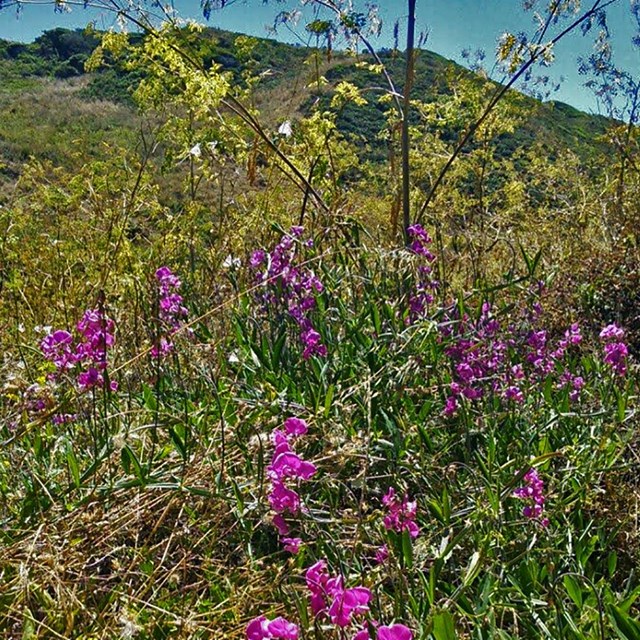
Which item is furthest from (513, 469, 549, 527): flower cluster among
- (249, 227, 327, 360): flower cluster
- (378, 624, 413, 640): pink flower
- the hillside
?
the hillside

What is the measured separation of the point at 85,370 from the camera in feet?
6.76

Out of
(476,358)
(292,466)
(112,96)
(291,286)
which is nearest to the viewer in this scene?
(292,466)

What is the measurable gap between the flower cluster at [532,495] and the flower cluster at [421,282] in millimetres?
724

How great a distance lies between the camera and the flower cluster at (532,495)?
5.15 ft

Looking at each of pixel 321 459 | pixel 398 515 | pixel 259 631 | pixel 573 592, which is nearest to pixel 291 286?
pixel 321 459

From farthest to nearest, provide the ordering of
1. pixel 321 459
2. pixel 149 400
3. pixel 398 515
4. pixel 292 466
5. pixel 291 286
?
pixel 291 286 → pixel 149 400 → pixel 321 459 → pixel 398 515 → pixel 292 466

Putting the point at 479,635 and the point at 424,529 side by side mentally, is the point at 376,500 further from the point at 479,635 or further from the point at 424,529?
the point at 479,635

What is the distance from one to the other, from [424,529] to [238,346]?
3.30ft

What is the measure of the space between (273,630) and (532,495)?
2.52 feet

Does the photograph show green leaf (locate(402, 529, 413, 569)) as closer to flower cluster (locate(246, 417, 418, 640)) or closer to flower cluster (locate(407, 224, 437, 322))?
flower cluster (locate(246, 417, 418, 640))

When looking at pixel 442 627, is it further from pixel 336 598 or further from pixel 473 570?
pixel 473 570

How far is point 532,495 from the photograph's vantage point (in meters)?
1.58

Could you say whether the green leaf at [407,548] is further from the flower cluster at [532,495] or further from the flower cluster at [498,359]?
the flower cluster at [498,359]

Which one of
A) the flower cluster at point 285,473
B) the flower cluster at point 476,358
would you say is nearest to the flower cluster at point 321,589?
the flower cluster at point 285,473
